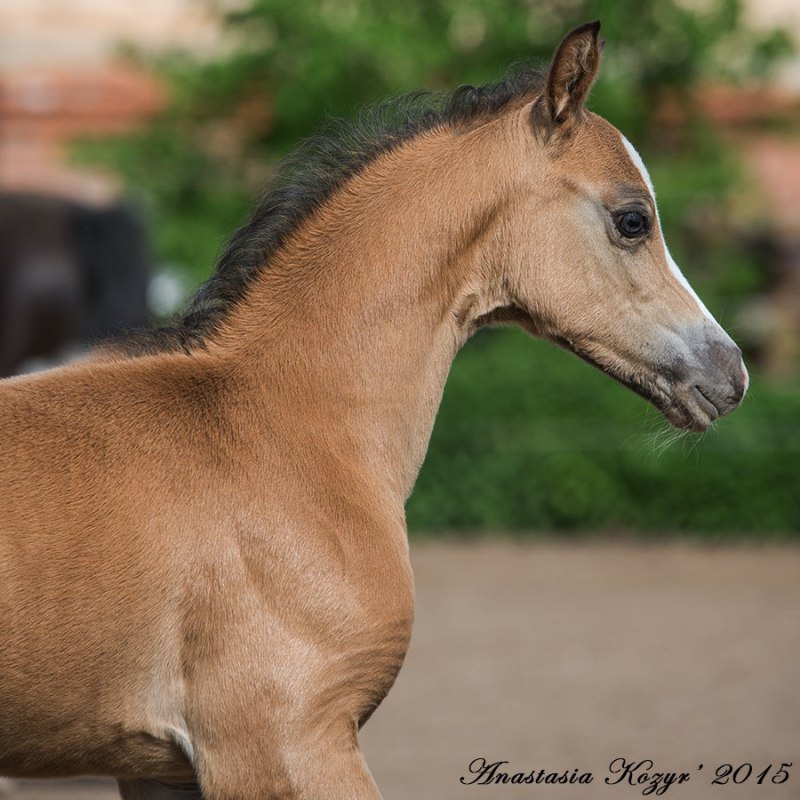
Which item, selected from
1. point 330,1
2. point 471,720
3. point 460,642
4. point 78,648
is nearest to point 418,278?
point 78,648

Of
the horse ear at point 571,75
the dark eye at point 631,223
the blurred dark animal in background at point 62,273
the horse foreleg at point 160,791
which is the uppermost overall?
the horse ear at point 571,75

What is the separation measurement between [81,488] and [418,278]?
3.04ft

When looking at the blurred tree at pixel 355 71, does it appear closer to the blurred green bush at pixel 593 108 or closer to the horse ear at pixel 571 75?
the blurred green bush at pixel 593 108

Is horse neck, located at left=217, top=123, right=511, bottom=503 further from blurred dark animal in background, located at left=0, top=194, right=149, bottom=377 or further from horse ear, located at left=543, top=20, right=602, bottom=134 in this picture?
blurred dark animal in background, located at left=0, top=194, right=149, bottom=377

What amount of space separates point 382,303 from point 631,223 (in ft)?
2.04

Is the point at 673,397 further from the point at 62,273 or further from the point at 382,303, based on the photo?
the point at 62,273

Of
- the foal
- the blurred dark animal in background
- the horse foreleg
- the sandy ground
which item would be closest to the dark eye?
the foal

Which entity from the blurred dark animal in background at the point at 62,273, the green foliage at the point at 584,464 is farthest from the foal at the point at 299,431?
the green foliage at the point at 584,464

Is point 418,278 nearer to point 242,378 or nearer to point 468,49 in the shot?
point 242,378

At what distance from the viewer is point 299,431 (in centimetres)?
291

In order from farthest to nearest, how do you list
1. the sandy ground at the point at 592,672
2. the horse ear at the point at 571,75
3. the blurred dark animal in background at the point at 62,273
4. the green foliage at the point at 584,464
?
the green foliage at the point at 584,464
the blurred dark animal in background at the point at 62,273
the sandy ground at the point at 592,672
the horse ear at the point at 571,75

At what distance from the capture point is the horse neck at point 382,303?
9.75 ft

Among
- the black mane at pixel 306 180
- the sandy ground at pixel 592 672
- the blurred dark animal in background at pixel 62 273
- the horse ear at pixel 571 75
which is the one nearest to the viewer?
the horse ear at pixel 571 75

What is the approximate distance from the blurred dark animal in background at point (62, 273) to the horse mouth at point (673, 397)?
17.5 ft
